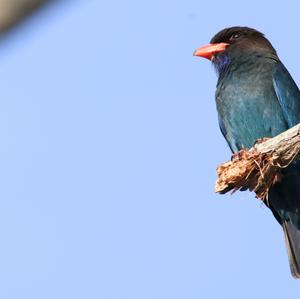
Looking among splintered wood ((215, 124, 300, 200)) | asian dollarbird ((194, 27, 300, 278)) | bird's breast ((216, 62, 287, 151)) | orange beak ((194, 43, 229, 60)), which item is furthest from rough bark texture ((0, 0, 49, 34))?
orange beak ((194, 43, 229, 60))

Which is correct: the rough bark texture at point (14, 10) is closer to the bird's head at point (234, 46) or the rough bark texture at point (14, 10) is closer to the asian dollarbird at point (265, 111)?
the asian dollarbird at point (265, 111)

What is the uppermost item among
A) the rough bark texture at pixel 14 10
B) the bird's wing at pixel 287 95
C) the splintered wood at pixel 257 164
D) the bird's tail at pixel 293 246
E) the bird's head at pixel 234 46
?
the bird's head at pixel 234 46

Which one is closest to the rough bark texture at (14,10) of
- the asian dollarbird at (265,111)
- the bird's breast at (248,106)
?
the asian dollarbird at (265,111)

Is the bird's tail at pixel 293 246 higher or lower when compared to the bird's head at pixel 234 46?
lower

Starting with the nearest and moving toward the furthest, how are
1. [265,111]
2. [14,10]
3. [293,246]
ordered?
1. [14,10]
2. [265,111]
3. [293,246]

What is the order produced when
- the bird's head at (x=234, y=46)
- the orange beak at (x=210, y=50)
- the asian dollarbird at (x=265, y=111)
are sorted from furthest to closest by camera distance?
the orange beak at (x=210, y=50) < the bird's head at (x=234, y=46) < the asian dollarbird at (x=265, y=111)

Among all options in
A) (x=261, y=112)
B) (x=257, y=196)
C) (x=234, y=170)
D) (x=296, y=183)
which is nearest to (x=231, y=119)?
(x=261, y=112)

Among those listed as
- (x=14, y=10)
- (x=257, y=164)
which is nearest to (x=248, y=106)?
(x=257, y=164)

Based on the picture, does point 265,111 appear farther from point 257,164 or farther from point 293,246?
point 257,164

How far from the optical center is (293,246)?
514 centimetres

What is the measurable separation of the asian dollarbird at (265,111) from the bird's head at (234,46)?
6 centimetres

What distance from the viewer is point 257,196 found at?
13.9 feet

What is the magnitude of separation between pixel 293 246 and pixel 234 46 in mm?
1833

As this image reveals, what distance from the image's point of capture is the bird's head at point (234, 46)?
18.6 feet
